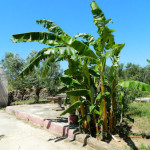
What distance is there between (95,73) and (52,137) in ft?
9.12

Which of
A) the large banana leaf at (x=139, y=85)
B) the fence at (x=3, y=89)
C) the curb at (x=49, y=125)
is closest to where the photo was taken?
the large banana leaf at (x=139, y=85)

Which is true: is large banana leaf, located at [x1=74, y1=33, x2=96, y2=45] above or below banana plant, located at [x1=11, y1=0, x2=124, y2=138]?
above

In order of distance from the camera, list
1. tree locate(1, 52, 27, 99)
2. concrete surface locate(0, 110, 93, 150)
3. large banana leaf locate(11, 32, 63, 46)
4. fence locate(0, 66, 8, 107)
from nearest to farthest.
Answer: concrete surface locate(0, 110, 93, 150) → large banana leaf locate(11, 32, 63, 46) → fence locate(0, 66, 8, 107) → tree locate(1, 52, 27, 99)

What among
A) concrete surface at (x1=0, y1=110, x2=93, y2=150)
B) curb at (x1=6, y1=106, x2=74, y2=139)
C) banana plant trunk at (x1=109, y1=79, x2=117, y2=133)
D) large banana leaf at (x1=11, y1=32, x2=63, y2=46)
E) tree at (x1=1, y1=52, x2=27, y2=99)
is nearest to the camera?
concrete surface at (x1=0, y1=110, x2=93, y2=150)

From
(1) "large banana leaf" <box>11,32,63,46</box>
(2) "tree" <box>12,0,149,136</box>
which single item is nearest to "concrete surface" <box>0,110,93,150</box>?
(2) "tree" <box>12,0,149,136</box>

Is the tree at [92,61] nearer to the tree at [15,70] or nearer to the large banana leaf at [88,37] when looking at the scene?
the large banana leaf at [88,37]

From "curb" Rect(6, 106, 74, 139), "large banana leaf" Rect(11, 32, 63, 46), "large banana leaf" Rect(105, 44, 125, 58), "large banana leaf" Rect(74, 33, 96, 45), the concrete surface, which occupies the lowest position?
the concrete surface

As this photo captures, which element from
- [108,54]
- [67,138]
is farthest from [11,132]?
[108,54]

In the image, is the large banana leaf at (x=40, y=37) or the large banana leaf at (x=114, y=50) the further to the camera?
the large banana leaf at (x=40, y=37)

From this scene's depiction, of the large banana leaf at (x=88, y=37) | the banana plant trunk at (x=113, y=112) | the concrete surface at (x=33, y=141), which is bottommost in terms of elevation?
the concrete surface at (x=33, y=141)

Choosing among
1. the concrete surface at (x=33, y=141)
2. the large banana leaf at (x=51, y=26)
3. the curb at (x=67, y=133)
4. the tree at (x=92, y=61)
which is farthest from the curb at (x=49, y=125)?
the large banana leaf at (x=51, y=26)

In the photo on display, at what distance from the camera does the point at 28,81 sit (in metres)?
14.5

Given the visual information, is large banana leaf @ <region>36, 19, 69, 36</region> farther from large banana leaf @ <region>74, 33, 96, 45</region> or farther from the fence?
the fence

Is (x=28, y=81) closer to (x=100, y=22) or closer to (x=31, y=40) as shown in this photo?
(x=31, y=40)
